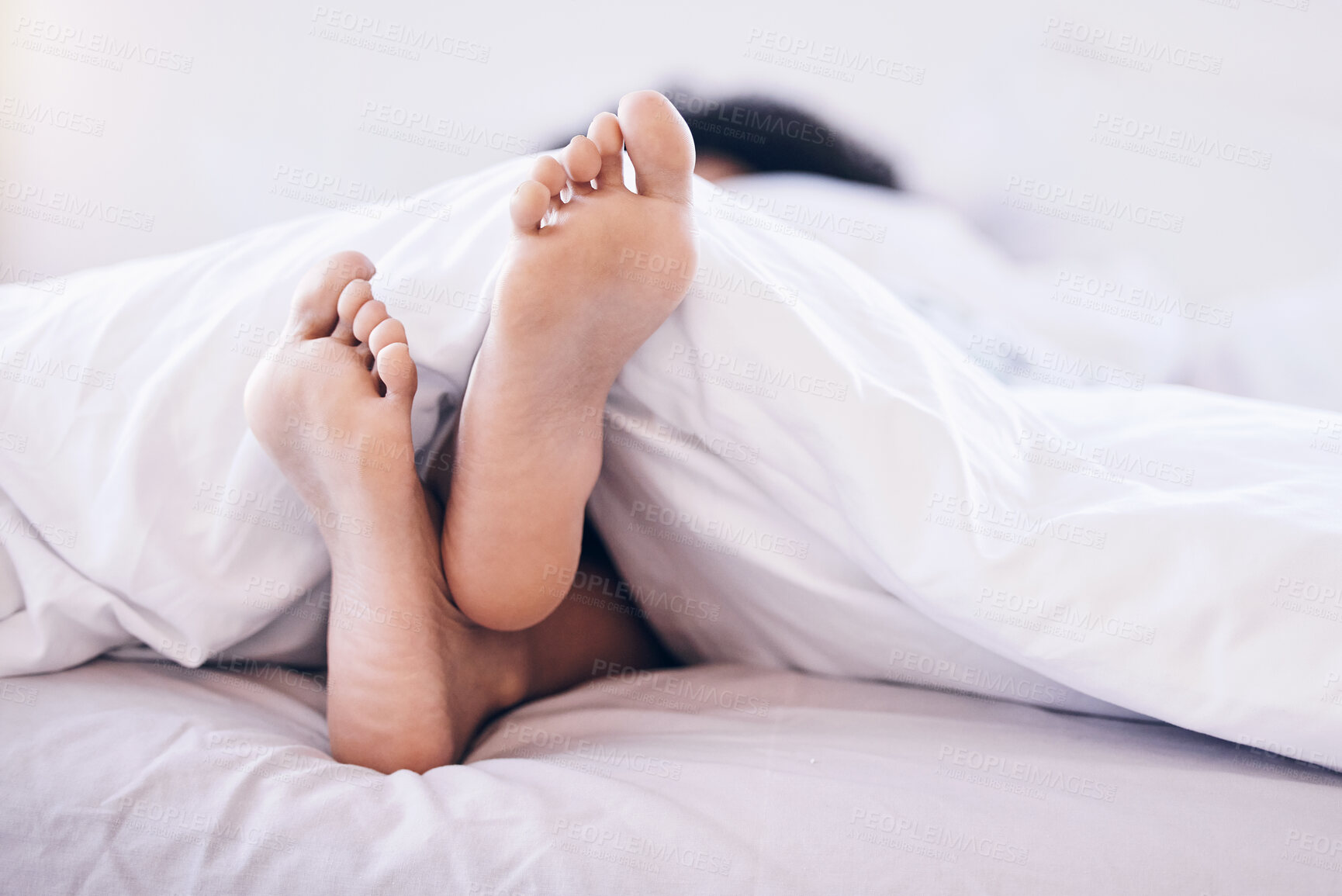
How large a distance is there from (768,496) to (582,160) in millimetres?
277

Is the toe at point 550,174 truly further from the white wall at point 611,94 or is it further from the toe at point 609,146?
the white wall at point 611,94

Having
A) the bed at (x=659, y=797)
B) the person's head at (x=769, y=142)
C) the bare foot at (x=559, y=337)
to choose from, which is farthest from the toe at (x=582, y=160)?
the person's head at (x=769, y=142)

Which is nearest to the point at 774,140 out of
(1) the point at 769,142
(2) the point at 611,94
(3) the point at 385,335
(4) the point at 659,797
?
(1) the point at 769,142

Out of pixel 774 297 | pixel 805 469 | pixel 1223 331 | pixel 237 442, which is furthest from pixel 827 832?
pixel 1223 331

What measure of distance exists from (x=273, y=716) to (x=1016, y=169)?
1340 mm

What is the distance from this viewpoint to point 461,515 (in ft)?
2.23

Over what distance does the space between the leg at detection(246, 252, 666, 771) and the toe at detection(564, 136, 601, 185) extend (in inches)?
6.6

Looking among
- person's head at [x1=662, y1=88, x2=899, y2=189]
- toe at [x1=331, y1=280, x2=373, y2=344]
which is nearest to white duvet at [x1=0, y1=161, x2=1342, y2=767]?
toe at [x1=331, y1=280, x2=373, y2=344]

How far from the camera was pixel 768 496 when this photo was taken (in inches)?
26.8

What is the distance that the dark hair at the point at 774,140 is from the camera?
1.48m

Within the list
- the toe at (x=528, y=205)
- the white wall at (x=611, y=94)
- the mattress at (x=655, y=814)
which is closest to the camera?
the mattress at (x=655, y=814)

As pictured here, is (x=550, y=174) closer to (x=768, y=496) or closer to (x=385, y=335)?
(x=385, y=335)

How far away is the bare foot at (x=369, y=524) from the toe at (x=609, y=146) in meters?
0.19

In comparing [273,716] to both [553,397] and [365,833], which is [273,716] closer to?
[365,833]
